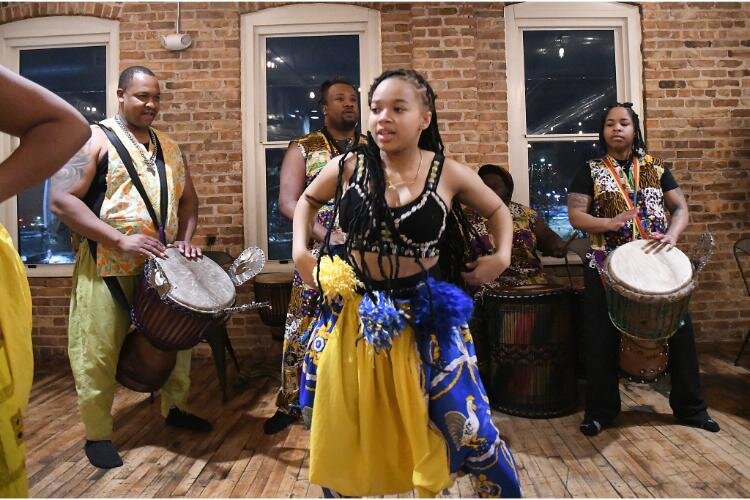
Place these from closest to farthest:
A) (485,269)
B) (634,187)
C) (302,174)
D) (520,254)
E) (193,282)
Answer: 1. (485,269)
2. (193,282)
3. (302,174)
4. (634,187)
5. (520,254)

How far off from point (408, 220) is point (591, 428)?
1950 mm

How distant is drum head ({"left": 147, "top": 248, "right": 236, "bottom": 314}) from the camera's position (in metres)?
2.39

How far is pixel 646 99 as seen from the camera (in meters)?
4.42

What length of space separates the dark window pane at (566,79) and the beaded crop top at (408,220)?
329 centimetres

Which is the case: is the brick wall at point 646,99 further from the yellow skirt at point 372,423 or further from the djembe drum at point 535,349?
the yellow skirt at point 372,423

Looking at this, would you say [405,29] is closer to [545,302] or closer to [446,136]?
[446,136]

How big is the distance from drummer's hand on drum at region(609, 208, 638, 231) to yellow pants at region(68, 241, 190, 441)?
2.38m

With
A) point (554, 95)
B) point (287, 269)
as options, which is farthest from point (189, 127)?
point (554, 95)

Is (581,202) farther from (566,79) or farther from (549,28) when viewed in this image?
(549,28)

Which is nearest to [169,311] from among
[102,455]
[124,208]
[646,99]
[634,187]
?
[124,208]

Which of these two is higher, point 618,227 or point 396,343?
point 618,227

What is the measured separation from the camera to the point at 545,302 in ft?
10.4

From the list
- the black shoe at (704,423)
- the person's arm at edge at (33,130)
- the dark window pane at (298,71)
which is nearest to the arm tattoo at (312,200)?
the person's arm at edge at (33,130)

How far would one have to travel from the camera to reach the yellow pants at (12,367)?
972 mm
